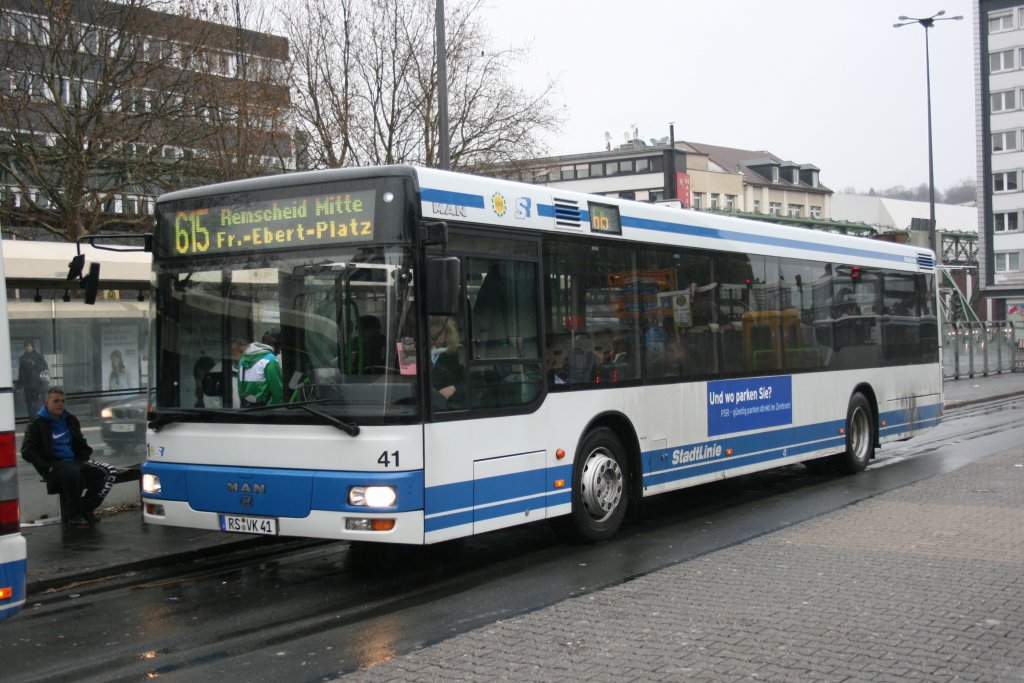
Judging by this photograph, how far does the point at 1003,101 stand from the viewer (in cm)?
8338

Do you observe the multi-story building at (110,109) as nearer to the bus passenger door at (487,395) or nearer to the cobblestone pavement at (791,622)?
the bus passenger door at (487,395)

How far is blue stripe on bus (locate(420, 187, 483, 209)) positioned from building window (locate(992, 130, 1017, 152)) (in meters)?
84.6

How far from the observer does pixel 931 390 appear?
54.4ft

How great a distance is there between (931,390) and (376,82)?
1569 cm

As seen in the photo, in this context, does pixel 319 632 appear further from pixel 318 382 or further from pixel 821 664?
pixel 821 664

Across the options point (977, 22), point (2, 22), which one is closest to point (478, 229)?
point (2, 22)

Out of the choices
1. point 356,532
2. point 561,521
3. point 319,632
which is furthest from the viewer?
point 561,521

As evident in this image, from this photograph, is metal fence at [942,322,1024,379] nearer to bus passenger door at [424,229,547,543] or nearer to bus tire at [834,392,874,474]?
bus tire at [834,392,874,474]

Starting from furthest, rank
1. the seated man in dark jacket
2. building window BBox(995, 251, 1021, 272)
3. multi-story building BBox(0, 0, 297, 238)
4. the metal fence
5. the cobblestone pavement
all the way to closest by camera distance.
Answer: building window BBox(995, 251, 1021, 272) → the metal fence → multi-story building BBox(0, 0, 297, 238) → the seated man in dark jacket → the cobblestone pavement

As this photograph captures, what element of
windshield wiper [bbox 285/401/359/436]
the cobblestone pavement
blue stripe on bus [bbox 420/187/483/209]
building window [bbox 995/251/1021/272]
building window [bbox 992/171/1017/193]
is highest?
building window [bbox 992/171/1017/193]

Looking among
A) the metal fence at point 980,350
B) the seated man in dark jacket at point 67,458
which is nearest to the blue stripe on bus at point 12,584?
the seated man in dark jacket at point 67,458

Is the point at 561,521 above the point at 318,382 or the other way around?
the other way around

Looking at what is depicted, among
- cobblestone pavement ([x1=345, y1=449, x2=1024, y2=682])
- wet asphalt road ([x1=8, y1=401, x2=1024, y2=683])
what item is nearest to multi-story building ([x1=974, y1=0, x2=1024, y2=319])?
wet asphalt road ([x1=8, y1=401, x2=1024, y2=683])

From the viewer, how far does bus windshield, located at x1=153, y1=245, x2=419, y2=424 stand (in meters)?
7.71
